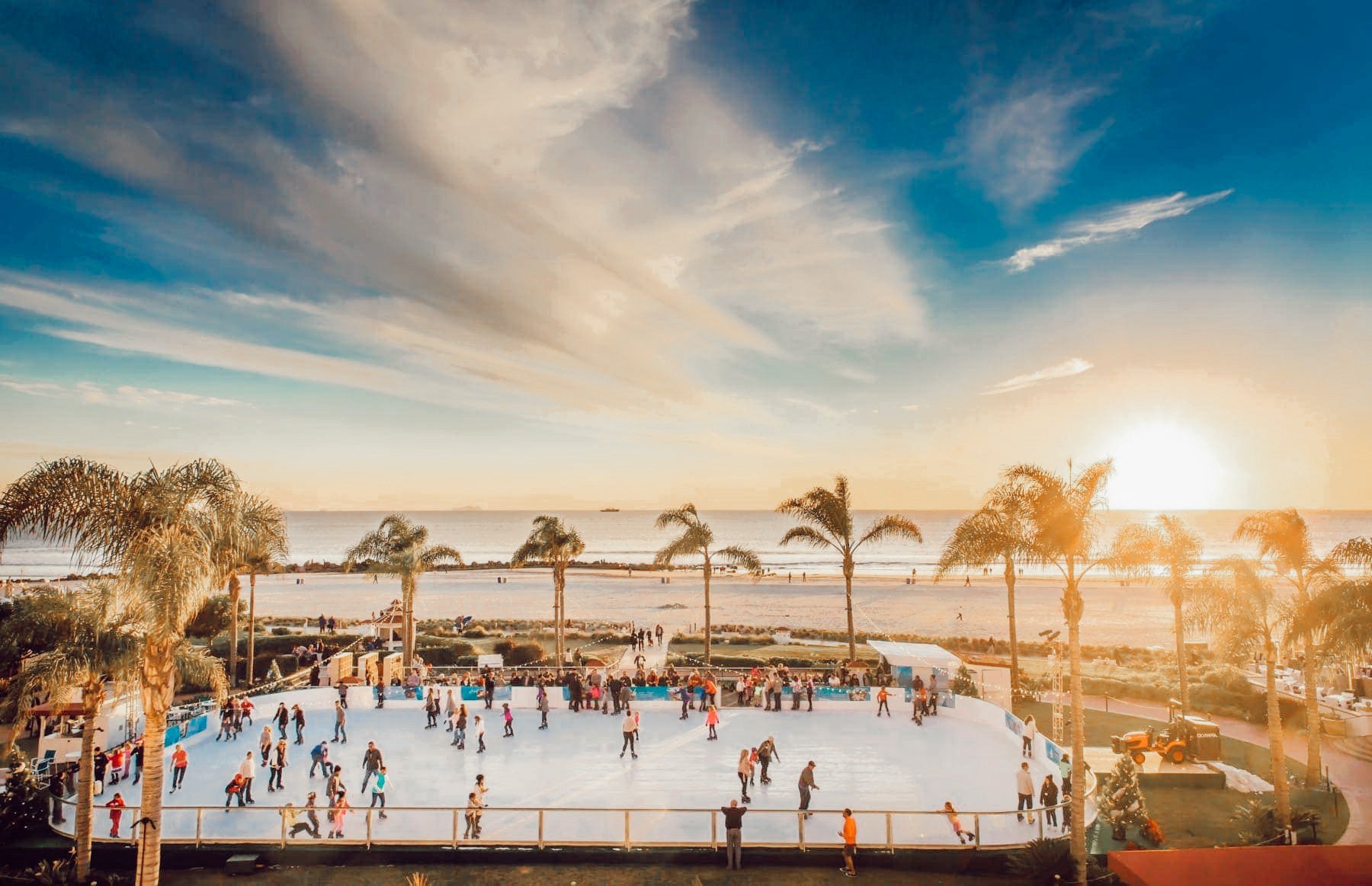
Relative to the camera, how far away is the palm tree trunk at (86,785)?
46.4ft

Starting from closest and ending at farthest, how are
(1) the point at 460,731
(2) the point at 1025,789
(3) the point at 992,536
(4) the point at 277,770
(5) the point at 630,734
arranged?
(2) the point at 1025,789 < (3) the point at 992,536 < (4) the point at 277,770 < (5) the point at 630,734 < (1) the point at 460,731

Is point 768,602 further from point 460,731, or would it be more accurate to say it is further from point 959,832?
point 959,832

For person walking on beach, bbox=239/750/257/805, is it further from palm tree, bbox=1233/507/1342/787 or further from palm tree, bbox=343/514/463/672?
palm tree, bbox=1233/507/1342/787

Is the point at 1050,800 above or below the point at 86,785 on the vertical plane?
below

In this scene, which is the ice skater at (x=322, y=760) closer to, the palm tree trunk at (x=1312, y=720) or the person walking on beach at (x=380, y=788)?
the person walking on beach at (x=380, y=788)

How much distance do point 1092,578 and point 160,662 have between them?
114m

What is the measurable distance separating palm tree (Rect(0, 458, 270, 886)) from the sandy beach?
167ft

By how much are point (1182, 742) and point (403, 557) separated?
3111 cm

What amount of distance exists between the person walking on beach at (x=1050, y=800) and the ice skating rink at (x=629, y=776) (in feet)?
1.26

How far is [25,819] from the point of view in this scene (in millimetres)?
16547

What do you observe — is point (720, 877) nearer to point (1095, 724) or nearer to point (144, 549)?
point (144, 549)

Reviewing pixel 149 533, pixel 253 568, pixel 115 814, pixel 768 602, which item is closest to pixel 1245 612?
pixel 149 533

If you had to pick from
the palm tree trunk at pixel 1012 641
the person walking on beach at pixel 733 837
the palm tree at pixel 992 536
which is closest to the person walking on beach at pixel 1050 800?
the palm tree at pixel 992 536

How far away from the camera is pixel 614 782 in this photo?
19703 millimetres
